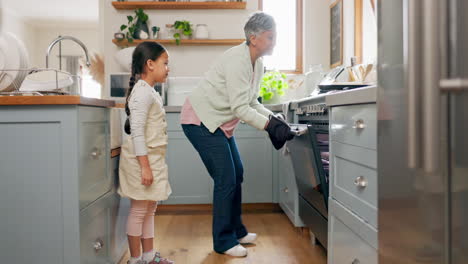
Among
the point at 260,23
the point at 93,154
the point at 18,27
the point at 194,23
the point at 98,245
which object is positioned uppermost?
the point at 18,27

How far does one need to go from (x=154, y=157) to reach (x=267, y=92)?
6.10 feet

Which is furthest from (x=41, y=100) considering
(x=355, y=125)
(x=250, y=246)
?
(x=250, y=246)

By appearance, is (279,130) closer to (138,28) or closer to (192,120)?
(192,120)

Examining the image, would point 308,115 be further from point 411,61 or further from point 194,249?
point 411,61

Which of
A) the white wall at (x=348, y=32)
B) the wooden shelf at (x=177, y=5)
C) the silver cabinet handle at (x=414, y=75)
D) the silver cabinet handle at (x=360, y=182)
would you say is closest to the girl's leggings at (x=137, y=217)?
the silver cabinet handle at (x=360, y=182)

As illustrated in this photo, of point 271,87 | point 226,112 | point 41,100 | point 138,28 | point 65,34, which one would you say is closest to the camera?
point 41,100

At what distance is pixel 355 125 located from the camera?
1.49 m

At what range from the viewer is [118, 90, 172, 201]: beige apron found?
6.18 feet

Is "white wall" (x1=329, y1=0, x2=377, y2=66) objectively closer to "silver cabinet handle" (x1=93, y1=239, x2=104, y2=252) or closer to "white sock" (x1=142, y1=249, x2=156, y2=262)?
"white sock" (x1=142, y1=249, x2=156, y2=262)

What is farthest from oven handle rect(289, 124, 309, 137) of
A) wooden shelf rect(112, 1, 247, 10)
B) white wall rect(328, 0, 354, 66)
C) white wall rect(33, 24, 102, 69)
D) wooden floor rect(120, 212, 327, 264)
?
white wall rect(33, 24, 102, 69)

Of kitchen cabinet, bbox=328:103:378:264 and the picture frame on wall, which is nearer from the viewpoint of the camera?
kitchen cabinet, bbox=328:103:378:264

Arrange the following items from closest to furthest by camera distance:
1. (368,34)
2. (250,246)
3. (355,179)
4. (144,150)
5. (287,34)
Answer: (355,179) < (144,150) < (250,246) < (368,34) < (287,34)

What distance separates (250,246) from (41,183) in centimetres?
138

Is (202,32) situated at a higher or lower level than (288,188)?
higher
